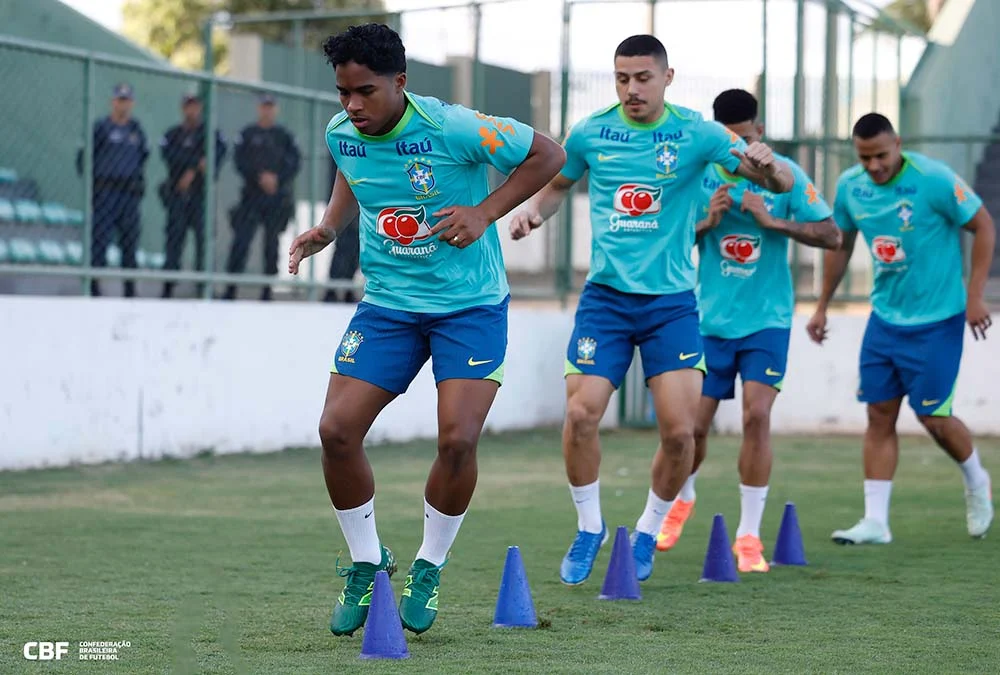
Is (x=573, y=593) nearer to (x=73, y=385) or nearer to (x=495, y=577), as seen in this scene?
(x=495, y=577)

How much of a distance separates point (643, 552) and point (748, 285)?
180cm

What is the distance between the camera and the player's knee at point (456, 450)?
5.79 m

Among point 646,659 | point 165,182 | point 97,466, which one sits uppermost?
point 165,182

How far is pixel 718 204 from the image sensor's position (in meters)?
8.27

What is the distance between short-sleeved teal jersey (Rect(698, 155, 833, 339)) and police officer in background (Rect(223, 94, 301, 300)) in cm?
613

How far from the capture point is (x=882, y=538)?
8875mm

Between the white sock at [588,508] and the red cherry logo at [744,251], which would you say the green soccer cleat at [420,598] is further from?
the red cherry logo at [744,251]

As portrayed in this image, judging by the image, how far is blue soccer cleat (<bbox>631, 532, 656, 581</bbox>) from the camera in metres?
7.39

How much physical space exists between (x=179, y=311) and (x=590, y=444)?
6.23 m

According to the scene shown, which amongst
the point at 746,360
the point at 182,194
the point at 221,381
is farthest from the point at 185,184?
the point at 746,360

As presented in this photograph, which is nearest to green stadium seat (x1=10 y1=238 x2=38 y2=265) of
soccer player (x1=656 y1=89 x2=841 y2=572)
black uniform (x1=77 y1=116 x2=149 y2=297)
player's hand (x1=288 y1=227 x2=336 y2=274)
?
black uniform (x1=77 y1=116 x2=149 y2=297)

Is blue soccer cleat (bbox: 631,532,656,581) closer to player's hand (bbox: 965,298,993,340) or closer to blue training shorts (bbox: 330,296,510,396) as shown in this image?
blue training shorts (bbox: 330,296,510,396)

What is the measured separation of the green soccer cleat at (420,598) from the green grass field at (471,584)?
0.09 meters

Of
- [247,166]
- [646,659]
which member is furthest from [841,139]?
[646,659]
